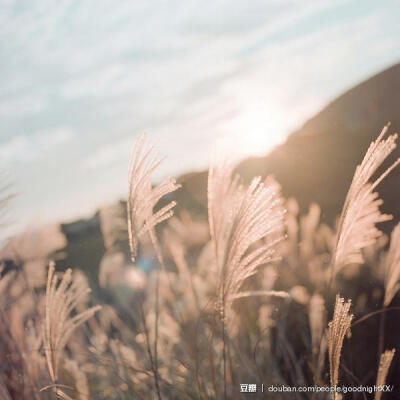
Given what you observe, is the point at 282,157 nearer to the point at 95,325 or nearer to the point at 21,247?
the point at 95,325

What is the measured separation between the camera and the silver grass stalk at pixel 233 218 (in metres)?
1.37

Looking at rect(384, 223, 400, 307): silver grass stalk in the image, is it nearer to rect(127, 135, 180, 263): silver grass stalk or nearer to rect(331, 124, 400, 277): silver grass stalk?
rect(331, 124, 400, 277): silver grass stalk

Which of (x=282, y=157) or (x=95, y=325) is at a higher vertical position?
(x=282, y=157)

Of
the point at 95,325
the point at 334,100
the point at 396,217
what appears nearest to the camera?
the point at 95,325

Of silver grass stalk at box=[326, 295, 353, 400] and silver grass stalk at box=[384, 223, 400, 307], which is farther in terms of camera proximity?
silver grass stalk at box=[384, 223, 400, 307]

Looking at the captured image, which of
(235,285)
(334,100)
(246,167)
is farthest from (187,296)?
(334,100)

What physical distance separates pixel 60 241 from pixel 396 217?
322cm

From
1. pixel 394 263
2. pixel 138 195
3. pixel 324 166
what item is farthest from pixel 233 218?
pixel 324 166

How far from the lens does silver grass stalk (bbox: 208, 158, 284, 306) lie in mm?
1373

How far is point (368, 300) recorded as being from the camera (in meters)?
3.70

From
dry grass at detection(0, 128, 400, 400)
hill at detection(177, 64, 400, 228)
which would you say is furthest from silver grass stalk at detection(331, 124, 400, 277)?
hill at detection(177, 64, 400, 228)

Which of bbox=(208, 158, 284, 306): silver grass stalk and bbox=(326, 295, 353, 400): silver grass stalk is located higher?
bbox=(208, 158, 284, 306): silver grass stalk

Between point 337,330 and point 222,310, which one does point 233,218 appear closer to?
point 222,310

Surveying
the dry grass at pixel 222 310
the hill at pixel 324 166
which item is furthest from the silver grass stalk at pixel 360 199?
the hill at pixel 324 166
